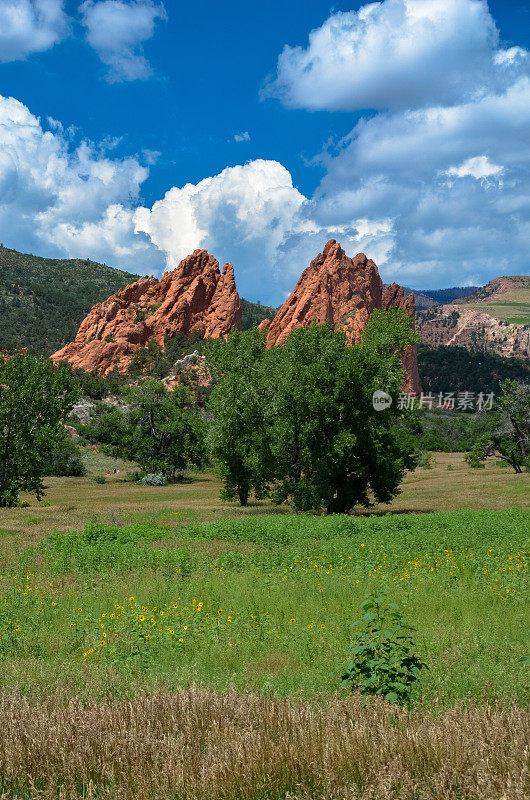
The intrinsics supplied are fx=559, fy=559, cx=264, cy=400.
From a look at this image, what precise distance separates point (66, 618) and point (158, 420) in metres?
51.5

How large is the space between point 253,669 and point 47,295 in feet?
504

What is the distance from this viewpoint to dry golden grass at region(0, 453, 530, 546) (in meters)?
24.6

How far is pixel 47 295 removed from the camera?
14625 cm

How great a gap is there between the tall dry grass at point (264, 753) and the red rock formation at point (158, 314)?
121 meters

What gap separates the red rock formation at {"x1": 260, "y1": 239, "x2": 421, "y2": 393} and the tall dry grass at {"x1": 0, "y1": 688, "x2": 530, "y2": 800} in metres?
114

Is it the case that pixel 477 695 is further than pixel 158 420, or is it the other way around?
pixel 158 420

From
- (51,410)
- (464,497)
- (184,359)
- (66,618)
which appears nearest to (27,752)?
(66,618)

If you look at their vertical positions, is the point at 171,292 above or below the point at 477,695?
above

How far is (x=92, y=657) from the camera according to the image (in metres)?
7.10

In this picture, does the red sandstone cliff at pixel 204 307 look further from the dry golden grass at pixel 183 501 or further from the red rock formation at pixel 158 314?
the dry golden grass at pixel 183 501

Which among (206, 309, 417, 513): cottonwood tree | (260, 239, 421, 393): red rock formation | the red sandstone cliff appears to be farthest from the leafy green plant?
(260, 239, 421, 393): red rock formation

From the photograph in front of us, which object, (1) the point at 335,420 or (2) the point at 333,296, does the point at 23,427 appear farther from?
(2) the point at 333,296

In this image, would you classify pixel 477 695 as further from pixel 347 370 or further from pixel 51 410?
pixel 51 410

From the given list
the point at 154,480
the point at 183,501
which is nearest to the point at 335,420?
the point at 183,501
